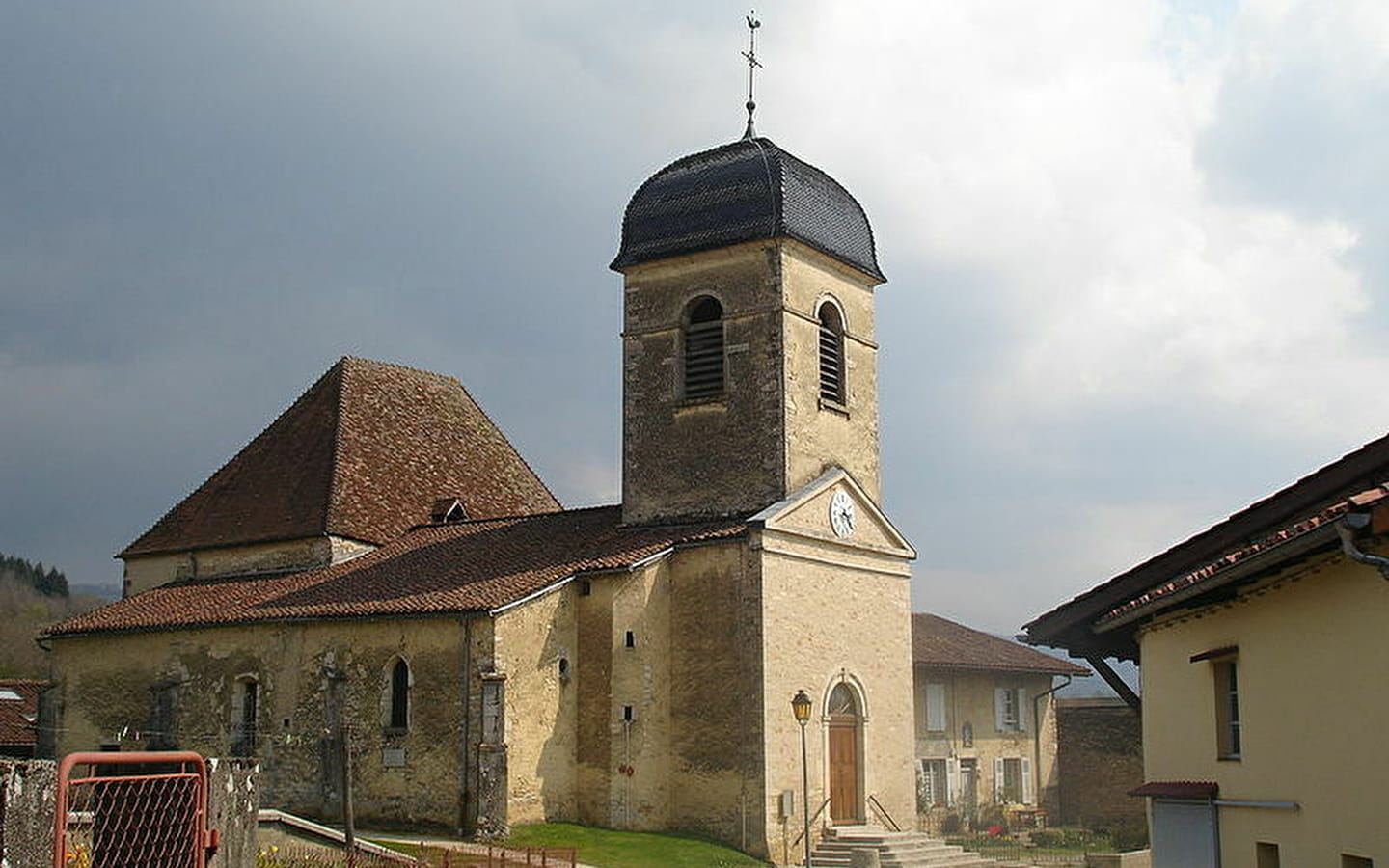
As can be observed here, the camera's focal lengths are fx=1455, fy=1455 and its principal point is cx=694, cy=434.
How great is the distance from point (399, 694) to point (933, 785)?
18.7 metres

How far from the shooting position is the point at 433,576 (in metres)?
28.7

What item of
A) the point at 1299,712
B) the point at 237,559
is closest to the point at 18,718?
the point at 237,559

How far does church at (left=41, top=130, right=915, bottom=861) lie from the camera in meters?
26.3

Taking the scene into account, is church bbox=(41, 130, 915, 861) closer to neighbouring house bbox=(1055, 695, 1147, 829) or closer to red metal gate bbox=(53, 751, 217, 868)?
neighbouring house bbox=(1055, 695, 1147, 829)

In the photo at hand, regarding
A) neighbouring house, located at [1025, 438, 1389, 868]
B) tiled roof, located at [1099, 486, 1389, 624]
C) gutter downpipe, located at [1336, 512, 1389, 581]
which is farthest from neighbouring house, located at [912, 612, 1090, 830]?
gutter downpipe, located at [1336, 512, 1389, 581]

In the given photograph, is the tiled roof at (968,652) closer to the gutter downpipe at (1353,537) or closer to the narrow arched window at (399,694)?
the narrow arched window at (399,694)

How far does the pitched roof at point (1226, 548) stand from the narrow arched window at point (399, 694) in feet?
48.4

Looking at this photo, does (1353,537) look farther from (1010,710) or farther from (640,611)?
(1010,710)

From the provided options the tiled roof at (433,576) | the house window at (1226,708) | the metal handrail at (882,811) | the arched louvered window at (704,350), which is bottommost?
the metal handrail at (882,811)

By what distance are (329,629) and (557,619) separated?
4.75 metres

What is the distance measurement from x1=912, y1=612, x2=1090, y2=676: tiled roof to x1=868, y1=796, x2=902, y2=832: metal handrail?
11.3 m

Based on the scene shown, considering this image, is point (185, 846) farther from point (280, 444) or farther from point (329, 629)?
point (280, 444)

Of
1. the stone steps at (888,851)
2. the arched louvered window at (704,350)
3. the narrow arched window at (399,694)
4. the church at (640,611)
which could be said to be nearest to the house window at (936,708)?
the church at (640,611)

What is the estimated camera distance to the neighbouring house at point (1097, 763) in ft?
133
